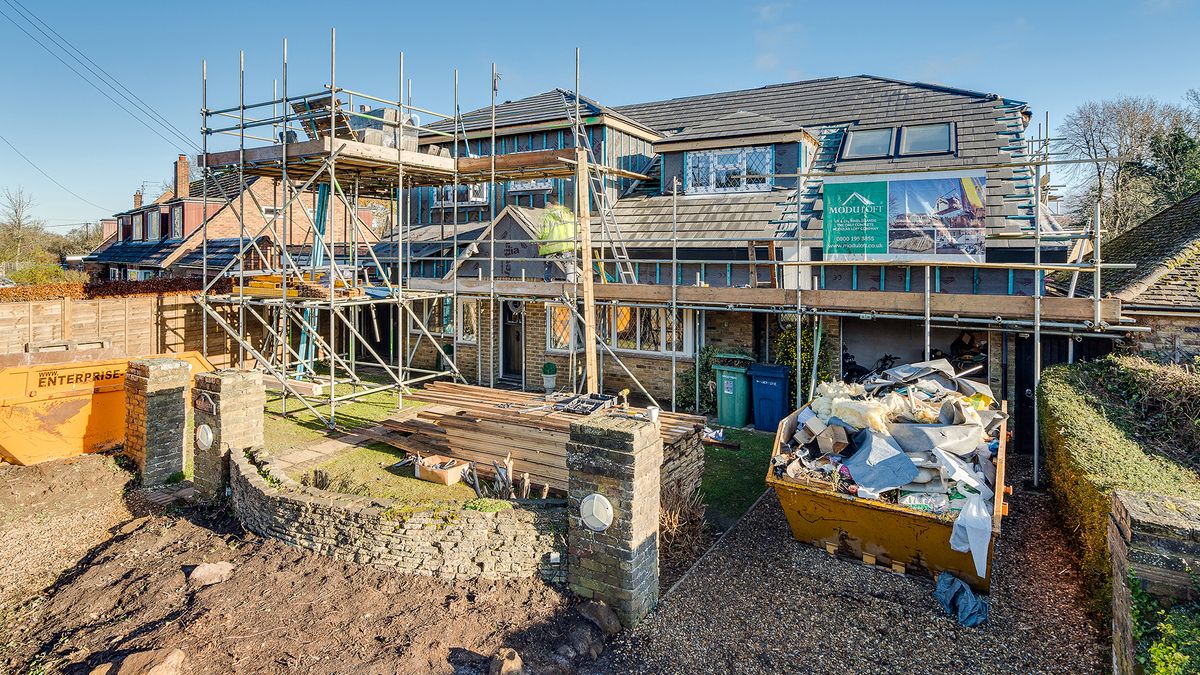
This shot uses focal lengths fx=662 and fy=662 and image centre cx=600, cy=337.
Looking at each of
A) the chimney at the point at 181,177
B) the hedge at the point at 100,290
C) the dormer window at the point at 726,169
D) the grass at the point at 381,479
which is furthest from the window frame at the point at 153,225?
the grass at the point at 381,479

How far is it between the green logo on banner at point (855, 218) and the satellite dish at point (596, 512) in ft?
23.7

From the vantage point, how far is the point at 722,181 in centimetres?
1653

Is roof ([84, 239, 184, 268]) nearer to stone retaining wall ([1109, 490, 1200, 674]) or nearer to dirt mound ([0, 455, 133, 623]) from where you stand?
dirt mound ([0, 455, 133, 623])

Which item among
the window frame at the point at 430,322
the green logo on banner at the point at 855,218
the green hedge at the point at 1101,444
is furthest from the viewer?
the window frame at the point at 430,322

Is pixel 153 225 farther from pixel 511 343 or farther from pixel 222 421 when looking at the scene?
pixel 222 421

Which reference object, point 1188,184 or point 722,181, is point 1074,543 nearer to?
point 722,181

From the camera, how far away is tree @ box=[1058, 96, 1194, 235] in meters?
28.2

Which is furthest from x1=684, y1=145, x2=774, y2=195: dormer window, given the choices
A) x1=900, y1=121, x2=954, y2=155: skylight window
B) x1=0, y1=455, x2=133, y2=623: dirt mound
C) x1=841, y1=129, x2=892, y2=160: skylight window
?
x1=0, y1=455, x2=133, y2=623: dirt mound

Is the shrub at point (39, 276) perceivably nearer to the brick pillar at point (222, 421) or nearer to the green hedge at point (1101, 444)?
the brick pillar at point (222, 421)

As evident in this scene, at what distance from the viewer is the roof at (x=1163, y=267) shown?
9820 mm

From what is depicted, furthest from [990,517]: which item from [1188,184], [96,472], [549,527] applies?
[1188,184]

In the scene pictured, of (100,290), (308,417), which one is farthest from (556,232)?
(100,290)

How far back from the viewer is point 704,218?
50.9 ft

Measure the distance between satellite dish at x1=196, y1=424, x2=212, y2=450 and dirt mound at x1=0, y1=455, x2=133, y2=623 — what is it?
124 centimetres
